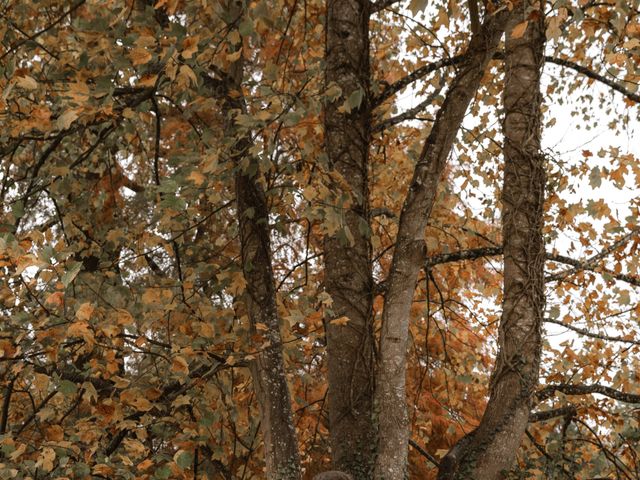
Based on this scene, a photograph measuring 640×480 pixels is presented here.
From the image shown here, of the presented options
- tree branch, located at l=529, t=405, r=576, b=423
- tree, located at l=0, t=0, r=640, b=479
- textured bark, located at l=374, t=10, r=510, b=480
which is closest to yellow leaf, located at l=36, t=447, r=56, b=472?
tree, located at l=0, t=0, r=640, b=479

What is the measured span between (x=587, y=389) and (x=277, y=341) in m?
1.85

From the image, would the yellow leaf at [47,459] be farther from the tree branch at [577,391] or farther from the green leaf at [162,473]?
the tree branch at [577,391]

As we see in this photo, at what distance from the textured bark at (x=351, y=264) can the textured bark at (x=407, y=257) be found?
0.15 m

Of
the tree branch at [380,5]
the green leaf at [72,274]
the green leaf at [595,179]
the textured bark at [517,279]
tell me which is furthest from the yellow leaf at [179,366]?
the green leaf at [595,179]

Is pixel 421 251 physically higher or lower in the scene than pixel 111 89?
lower

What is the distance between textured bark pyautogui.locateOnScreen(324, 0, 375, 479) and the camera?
3.65 metres

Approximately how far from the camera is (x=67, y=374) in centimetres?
384

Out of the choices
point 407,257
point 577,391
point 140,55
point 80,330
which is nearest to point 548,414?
point 577,391

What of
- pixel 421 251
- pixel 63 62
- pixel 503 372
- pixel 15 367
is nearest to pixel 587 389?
pixel 503 372

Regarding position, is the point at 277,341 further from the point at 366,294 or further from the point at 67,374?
the point at 67,374

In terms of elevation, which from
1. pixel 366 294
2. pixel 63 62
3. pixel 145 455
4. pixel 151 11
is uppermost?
pixel 63 62

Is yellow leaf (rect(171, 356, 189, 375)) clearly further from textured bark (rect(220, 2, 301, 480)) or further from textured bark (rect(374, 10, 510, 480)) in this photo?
textured bark (rect(374, 10, 510, 480))

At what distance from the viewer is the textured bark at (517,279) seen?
143 inches

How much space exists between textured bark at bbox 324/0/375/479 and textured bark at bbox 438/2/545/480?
0.50m
